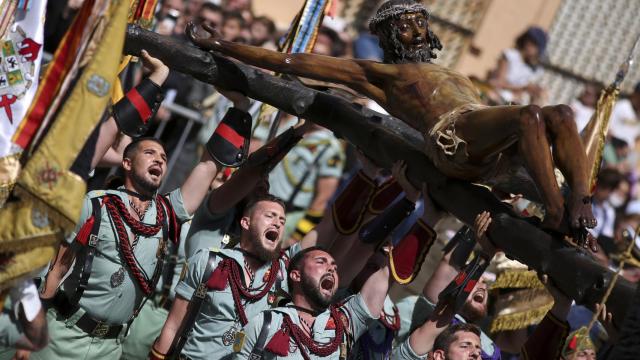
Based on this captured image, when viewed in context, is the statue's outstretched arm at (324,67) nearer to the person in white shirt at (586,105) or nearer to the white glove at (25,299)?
the white glove at (25,299)

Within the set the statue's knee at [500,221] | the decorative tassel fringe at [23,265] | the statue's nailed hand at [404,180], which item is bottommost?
the decorative tassel fringe at [23,265]

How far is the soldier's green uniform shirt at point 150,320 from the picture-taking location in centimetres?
635

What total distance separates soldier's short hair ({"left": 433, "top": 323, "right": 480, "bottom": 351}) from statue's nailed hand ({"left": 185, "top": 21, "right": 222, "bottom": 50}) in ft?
5.78

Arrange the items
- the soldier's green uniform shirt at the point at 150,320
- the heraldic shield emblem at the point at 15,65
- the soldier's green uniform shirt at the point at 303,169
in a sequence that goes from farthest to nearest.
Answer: the soldier's green uniform shirt at the point at 303,169
the soldier's green uniform shirt at the point at 150,320
the heraldic shield emblem at the point at 15,65

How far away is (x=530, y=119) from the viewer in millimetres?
4773

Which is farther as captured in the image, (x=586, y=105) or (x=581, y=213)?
(x=586, y=105)

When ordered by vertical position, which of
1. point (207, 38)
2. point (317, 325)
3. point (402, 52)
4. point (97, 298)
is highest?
point (402, 52)

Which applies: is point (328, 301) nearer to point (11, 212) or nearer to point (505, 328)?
point (505, 328)

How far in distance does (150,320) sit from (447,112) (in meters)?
2.25

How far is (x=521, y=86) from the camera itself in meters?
10.1

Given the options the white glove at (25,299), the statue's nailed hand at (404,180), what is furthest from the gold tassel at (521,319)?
the white glove at (25,299)

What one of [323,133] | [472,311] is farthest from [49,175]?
[323,133]

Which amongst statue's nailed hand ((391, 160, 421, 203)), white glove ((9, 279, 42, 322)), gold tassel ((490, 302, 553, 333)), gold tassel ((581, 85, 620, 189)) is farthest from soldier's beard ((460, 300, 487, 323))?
white glove ((9, 279, 42, 322))

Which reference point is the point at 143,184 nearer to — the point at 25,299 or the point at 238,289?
the point at 238,289
